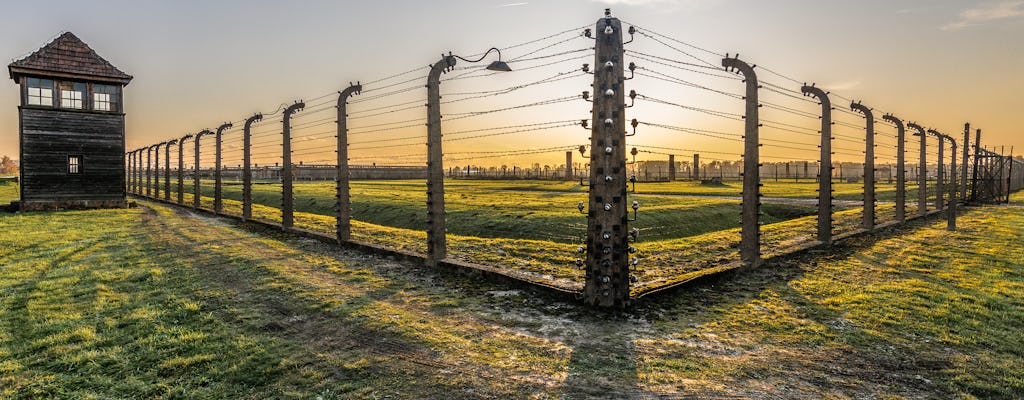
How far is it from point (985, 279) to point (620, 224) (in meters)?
7.35

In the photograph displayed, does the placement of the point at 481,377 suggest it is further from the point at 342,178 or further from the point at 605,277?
the point at 342,178

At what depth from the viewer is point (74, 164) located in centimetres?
2667

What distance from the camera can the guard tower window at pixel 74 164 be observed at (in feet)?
86.9

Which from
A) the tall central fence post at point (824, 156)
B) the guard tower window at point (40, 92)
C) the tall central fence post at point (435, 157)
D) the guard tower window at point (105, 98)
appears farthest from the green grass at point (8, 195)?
the tall central fence post at point (824, 156)

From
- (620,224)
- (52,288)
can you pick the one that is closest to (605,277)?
(620,224)

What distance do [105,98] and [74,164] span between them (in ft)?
13.1

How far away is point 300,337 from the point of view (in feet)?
20.0

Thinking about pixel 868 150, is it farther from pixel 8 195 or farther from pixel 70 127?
pixel 8 195

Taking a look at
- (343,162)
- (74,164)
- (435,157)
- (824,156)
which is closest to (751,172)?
(824,156)

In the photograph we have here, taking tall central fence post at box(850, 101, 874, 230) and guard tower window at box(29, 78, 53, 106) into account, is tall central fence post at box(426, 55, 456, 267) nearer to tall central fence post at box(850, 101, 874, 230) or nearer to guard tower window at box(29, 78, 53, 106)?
tall central fence post at box(850, 101, 874, 230)

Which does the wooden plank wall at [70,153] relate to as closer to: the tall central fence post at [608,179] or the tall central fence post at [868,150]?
the tall central fence post at [608,179]

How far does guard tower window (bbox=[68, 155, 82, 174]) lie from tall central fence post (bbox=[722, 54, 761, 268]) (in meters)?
33.3

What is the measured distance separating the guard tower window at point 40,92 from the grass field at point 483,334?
21042 mm

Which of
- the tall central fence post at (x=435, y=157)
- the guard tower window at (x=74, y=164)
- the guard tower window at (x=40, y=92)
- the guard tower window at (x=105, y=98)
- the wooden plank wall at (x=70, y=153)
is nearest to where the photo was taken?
the tall central fence post at (x=435, y=157)
